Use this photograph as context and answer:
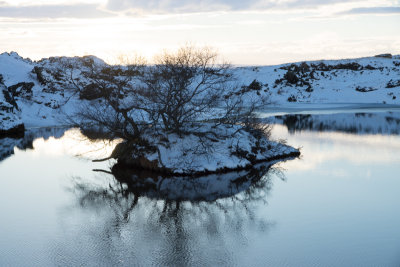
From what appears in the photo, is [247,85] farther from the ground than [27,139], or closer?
farther from the ground

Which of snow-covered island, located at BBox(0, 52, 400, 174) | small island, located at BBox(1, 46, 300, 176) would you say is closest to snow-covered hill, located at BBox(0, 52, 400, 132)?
snow-covered island, located at BBox(0, 52, 400, 174)

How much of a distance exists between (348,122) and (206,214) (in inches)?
1065

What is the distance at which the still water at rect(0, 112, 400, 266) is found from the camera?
10406 millimetres

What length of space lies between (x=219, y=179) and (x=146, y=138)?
168 inches

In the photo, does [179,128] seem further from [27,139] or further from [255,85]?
[255,85]

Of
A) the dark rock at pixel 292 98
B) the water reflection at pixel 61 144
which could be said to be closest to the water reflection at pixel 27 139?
the water reflection at pixel 61 144

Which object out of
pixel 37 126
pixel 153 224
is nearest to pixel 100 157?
pixel 153 224

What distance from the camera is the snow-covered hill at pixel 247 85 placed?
41375 millimetres

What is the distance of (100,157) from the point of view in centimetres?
2336

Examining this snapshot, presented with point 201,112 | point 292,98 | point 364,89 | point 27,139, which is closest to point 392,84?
point 364,89

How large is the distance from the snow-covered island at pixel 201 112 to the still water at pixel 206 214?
1.20 metres

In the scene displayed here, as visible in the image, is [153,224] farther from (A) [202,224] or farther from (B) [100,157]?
(B) [100,157]

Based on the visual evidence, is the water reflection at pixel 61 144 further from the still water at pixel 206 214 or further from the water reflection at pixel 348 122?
the water reflection at pixel 348 122

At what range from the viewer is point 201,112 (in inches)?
820
